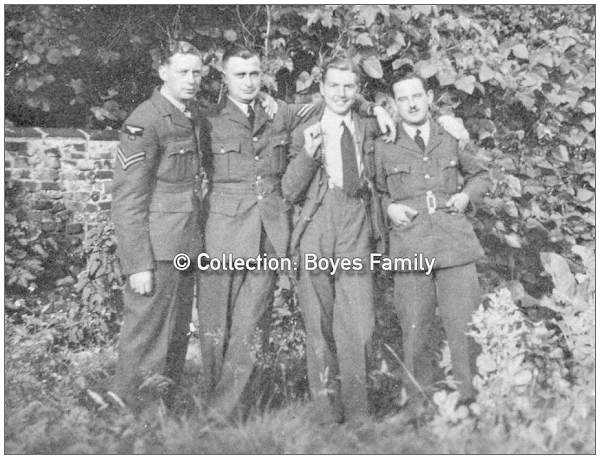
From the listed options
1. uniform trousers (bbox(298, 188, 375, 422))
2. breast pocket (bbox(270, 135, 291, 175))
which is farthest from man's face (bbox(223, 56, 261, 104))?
uniform trousers (bbox(298, 188, 375, 422))

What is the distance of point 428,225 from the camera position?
163 inches

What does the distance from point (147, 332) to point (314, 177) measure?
1.24m

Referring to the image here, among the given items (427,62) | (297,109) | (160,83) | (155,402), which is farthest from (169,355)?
A: (427,62)

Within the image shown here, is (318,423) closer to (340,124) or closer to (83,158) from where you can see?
(340,124)

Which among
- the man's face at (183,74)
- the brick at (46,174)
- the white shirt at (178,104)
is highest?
the man's face at (183,74)

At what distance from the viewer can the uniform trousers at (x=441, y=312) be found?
13.5 ft

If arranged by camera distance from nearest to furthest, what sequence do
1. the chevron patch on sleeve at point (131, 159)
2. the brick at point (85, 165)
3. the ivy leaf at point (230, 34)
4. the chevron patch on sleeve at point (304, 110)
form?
the chevron patch on sleeve at point (131, 159) < the chevron patch on sleeve at point (304, 110) < the ivy leaf at point (230, 34) < the brick at point (85, 165)

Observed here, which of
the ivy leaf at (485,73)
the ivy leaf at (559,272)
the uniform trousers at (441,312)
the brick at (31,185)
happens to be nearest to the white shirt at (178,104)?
the uniform trousers at (441,312)

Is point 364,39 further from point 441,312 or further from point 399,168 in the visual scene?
point 441,312

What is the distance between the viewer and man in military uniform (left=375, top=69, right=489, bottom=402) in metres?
4.11

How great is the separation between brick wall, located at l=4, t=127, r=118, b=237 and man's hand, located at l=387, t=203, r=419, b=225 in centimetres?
218

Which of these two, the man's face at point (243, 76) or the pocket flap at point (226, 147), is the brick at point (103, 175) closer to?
the pocket flap at point (226, 147)

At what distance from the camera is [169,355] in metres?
4.11

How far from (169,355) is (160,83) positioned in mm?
2078
